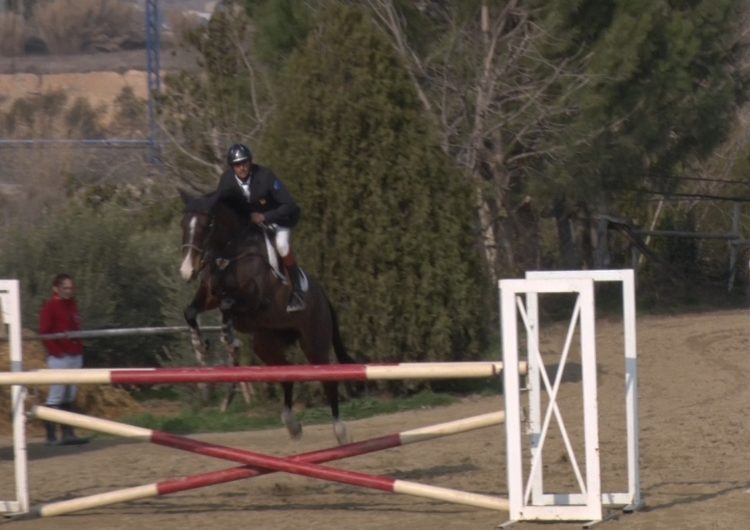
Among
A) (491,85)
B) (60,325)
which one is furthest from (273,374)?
(491,85)

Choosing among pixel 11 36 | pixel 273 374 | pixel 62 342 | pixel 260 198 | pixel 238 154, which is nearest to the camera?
pixel 273 374

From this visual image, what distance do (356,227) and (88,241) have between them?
4173 millimetres

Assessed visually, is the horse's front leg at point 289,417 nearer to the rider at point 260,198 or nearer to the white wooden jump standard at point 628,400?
the rider at point 260,198

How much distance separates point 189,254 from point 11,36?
62.2 meters

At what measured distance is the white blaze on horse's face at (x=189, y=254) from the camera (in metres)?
8.72

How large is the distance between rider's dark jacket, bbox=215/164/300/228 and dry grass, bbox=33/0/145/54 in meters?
63.1

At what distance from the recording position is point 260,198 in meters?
9.65

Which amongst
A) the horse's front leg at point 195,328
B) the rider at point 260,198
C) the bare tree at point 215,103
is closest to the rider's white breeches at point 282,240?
the rider at point 260,198

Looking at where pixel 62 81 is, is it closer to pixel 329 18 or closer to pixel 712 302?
pixel 712 302

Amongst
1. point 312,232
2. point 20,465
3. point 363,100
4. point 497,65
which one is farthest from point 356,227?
point 20,465

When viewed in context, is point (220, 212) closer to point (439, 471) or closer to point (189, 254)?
point (189, 254)

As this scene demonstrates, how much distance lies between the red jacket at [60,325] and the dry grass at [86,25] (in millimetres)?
60711

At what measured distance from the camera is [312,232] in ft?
45.2

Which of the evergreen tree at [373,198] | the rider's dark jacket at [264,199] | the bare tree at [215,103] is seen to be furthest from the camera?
the bare tree at [215,103]
